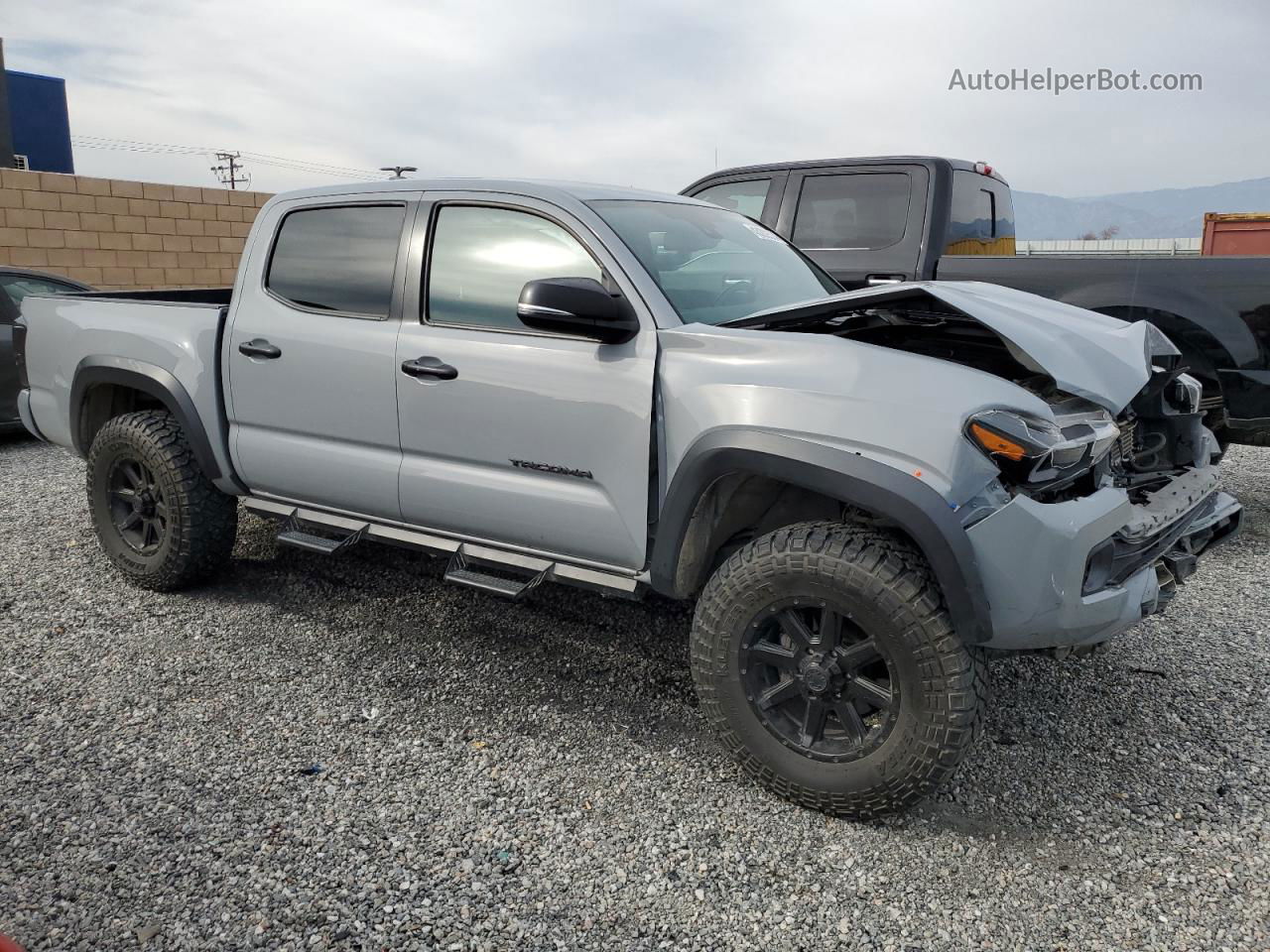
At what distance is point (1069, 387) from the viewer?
278 cm

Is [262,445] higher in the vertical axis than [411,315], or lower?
lower

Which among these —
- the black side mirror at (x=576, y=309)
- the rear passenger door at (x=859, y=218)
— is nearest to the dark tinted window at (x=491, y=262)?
the black side mirror at (x=576, y=309)

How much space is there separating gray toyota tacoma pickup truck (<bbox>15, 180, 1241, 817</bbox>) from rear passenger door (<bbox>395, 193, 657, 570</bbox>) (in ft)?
0.04

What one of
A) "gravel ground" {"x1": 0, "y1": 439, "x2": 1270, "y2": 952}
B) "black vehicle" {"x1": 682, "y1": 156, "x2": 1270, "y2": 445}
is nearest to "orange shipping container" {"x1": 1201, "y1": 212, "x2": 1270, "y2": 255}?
"black vehicle" {"x1": 682, "y1": 156, "x2": 1270, "y2": 445}

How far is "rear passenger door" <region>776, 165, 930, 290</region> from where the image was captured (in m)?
6.73

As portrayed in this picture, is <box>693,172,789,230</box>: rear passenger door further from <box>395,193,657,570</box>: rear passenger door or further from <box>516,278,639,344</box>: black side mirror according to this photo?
<box>516,278,639,344</box>: black side mirror

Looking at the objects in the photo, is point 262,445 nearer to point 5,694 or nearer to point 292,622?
point 292,622

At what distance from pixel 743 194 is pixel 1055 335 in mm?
4672

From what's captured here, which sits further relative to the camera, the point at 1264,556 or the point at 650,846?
the point at 1264,556

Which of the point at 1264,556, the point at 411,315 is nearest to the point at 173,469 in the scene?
the point at 411,315

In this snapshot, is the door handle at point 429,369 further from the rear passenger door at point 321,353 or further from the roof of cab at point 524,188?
the roof of cab at point 524,188

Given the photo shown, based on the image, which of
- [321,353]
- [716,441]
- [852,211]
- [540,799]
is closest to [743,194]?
[852,211]

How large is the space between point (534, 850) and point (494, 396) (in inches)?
59.4

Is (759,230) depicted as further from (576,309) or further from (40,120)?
(40,120)
